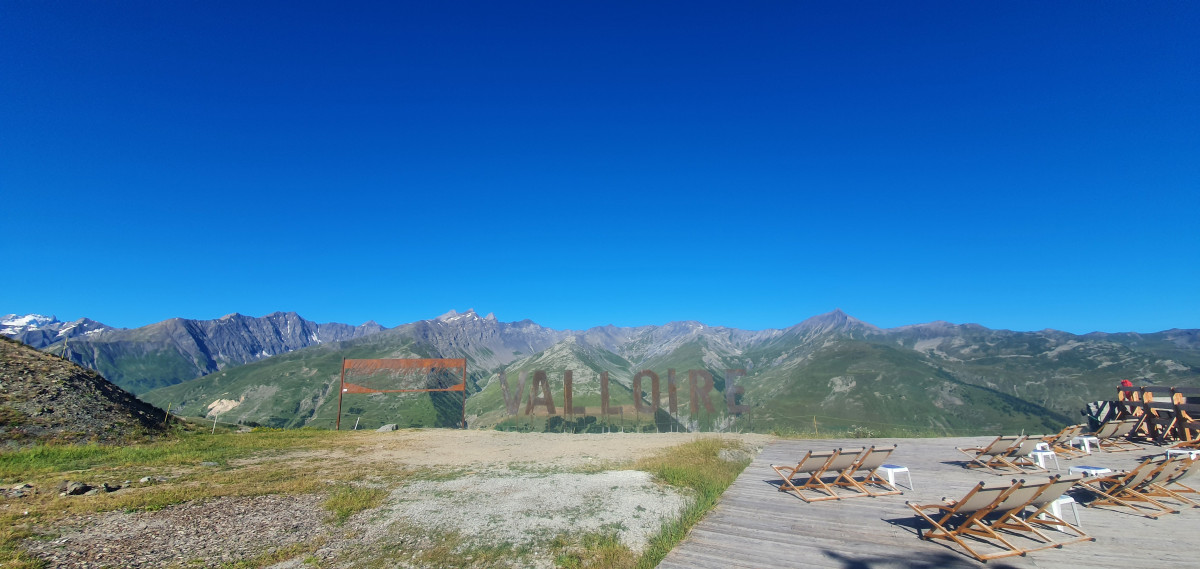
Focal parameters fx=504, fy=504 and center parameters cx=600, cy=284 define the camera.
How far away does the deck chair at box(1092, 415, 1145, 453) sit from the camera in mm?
17414

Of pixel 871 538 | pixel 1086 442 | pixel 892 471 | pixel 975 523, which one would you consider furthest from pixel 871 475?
pixel 1086 442

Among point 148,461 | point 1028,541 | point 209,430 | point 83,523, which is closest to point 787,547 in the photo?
point 1028,541

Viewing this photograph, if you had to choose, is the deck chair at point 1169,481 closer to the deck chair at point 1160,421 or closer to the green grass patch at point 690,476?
the green grass patch at point 690,476

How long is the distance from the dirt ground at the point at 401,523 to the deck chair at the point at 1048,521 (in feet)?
21.0

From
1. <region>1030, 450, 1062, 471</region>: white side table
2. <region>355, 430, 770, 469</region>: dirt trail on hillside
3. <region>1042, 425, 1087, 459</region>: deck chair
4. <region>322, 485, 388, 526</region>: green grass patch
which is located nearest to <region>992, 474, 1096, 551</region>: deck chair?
<region>1030, 450, 1062, 471</region>: white side table

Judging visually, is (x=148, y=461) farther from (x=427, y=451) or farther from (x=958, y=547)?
(x=958, y=547)

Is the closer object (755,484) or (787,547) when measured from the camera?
(787,547)

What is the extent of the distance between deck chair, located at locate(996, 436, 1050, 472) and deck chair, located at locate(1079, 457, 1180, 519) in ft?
13.2

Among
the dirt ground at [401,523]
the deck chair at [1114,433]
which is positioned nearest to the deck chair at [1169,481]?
the deck chair at [1114,433]

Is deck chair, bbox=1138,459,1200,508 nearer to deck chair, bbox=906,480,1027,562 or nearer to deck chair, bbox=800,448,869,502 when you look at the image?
deck chair, bbox=906,480,1027,562

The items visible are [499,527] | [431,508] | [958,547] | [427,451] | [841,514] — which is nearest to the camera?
[958,547]

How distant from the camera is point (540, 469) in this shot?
18109 millimetres

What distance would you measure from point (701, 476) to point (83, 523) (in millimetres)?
14869

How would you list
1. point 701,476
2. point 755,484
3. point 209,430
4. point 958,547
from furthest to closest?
point 209,430 → point 701,476 → point 755,484 → point 958,547
